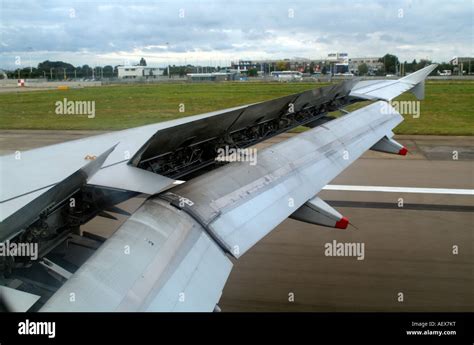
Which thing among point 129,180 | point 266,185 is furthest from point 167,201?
point 266,185

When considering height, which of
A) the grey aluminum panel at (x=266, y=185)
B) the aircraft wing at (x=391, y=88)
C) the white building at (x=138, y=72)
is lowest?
the grey aluminum panel at (x=266, y=185)

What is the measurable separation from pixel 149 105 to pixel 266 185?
6611 mm

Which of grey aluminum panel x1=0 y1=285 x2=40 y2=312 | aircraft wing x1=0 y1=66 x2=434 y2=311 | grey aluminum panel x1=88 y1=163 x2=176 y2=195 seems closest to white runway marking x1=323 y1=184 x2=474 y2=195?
aircraft wing x1=0 y1=66 x2=434 y2=311

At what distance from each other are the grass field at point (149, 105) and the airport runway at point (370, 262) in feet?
12.0

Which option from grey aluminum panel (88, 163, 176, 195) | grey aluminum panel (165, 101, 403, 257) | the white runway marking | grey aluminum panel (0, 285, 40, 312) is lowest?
the white runway marking

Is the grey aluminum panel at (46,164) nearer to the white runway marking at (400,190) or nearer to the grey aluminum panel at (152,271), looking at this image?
the grey aluminum panel at (152,271)

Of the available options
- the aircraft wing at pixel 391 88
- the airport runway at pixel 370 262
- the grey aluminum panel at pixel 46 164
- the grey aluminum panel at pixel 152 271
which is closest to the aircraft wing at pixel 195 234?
the grey aluminum panel at pixel 152 271

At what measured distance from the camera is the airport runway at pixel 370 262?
3.00 meters

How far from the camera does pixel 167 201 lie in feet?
5.52

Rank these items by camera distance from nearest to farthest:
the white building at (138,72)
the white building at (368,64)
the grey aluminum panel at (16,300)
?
the grey aluminum panel at (16,300), the white building at (368,64), the white building at (138,72)

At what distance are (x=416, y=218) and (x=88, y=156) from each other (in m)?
3.71

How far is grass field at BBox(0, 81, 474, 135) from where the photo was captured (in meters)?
7.27

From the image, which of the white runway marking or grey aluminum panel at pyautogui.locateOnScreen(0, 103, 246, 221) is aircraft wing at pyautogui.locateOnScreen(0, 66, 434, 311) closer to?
grey aluminum panel at pyautogui.locateOnScreen(0, 103, 246, 221)
